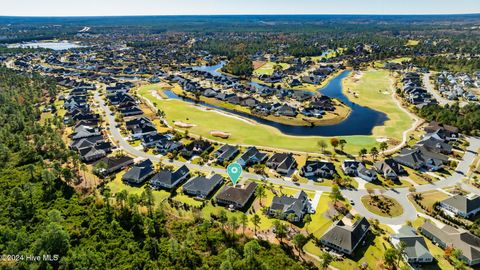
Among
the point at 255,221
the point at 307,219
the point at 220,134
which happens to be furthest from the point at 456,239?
the point at 220,134

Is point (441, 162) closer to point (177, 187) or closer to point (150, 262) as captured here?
point (177, 187)

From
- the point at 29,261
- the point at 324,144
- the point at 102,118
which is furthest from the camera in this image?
the point at 102,118

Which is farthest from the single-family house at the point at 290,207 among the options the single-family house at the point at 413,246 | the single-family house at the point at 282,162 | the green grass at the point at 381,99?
the green grass at the point at 381,99

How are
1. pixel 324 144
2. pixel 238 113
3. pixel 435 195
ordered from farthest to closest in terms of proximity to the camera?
pixel 238 113 < pixel 324 144 < pixel 435 195

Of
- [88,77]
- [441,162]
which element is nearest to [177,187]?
[441,162]

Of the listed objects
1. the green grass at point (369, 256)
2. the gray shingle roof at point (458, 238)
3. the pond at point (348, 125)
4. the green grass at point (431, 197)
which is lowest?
the green grass at point (369, 256)

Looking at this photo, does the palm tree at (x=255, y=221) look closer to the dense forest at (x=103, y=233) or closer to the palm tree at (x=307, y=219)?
the dense forest at (x=103, y=233)
